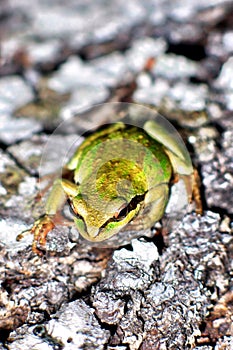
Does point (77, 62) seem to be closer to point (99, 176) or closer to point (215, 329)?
point (99, 176)

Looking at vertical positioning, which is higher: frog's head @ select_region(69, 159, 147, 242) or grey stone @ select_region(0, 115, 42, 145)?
frog's head @ select_region(69, 159, 147, 242)

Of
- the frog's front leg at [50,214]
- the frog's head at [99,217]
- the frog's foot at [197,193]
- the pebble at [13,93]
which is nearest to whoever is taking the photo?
the frog's head at [99,217]

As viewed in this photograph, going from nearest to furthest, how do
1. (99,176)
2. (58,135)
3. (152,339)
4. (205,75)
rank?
1. (152,339)
2. (99,176)
3. (58,135)
4. (205,75)

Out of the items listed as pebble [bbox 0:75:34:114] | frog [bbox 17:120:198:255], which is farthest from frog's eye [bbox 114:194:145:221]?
pebble [bbox 0:75:34:114]

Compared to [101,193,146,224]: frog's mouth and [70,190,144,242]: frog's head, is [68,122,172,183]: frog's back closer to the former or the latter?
[101,193,146,224]: frog's mouth

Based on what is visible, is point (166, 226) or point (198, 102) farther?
point (198, 102)

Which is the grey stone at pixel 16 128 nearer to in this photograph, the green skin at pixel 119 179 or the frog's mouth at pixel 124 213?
the green skin at pixel 119 179

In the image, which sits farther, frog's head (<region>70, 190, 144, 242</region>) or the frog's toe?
the frog's toe

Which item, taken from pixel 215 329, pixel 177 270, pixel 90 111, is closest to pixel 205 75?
pixel 90 111

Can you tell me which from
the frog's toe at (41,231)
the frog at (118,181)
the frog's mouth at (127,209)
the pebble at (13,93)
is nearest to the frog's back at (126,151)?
the frog at (118,181)
